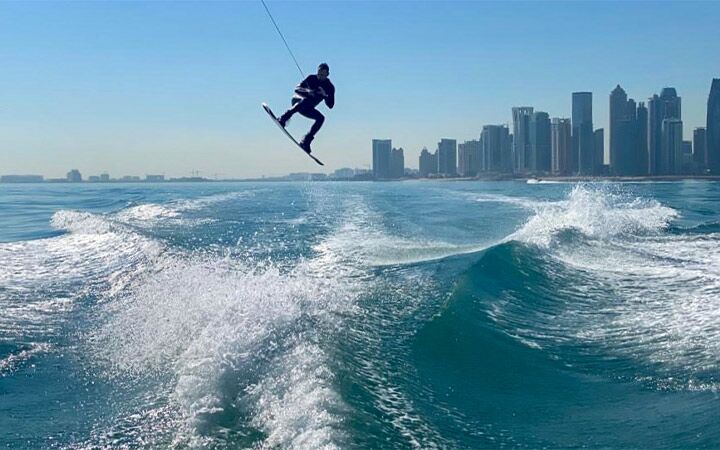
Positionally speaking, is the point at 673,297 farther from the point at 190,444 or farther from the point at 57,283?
the point at 57,283

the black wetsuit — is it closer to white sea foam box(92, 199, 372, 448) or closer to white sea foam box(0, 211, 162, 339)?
white sea foam box(92, 199, 372, 448)

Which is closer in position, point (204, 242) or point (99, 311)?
point (99, 311)

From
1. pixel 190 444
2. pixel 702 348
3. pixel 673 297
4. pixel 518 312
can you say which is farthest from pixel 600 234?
pixel 190 444

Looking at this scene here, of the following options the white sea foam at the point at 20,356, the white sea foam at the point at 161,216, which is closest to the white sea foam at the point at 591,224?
the white sea foam at the point at 20,356

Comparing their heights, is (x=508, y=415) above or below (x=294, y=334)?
below

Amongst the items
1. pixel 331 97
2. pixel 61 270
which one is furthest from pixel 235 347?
pixel 61 270

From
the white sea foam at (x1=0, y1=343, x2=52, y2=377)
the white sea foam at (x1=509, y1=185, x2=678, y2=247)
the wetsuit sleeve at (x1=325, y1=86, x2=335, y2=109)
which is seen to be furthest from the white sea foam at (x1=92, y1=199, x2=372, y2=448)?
the white sea foam at (x1=509, y1=185, x2=678, y2=247)

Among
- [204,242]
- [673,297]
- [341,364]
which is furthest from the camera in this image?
[204,242]
